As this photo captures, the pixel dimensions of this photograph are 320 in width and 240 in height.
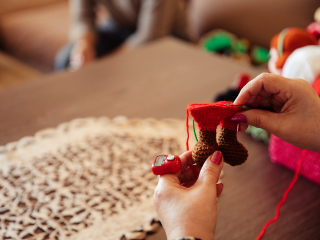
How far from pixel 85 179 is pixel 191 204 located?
0.31 metres

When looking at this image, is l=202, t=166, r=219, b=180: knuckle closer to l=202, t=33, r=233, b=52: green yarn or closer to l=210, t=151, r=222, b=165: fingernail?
l=210, t=151, r=222, b=165: fingernail

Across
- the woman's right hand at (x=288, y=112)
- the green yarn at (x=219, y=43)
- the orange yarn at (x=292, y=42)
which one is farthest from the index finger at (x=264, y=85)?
the green yarn at (x=219, y=43)

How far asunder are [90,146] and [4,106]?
363 mm

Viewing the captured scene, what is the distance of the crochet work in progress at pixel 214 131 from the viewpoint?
0.41 m

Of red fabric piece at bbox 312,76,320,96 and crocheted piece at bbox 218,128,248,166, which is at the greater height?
red fabric piece at bbox 312,76,320,96

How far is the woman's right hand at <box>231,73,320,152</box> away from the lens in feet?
1.38

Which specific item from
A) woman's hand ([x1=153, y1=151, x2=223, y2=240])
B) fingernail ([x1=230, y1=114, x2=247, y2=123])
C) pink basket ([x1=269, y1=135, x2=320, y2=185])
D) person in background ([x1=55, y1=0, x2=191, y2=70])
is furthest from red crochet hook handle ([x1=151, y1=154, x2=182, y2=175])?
person in background ([x1=55, y1=0, x2=191, y2=70])

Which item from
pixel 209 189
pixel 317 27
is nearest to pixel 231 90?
pixel 317 27

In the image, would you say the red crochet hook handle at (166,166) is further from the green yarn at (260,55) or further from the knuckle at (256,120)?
the green yarn at (260,55)

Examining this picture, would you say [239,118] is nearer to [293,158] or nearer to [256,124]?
[256,124]

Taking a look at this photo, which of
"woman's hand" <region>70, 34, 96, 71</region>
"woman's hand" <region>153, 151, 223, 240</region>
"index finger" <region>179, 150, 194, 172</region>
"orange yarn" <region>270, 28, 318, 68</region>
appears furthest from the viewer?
"woman's hand" <region>70, 34, 96, 71</region>

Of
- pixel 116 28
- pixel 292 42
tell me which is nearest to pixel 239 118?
pixel 292 42

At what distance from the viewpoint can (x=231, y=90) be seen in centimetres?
69

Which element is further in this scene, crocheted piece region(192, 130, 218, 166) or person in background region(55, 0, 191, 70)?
person in background region(55, 0, 191, 70)
